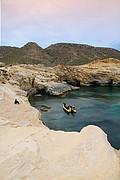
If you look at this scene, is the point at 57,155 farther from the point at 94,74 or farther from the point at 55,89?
the point at 94,74

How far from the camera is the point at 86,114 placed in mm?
32312

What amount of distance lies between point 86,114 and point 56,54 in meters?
68.7

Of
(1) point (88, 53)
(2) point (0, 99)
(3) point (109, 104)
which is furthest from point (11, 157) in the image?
(1) point (88, 53)

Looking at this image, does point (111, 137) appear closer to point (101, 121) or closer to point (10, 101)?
point (101, 121)

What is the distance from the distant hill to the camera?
9026cm

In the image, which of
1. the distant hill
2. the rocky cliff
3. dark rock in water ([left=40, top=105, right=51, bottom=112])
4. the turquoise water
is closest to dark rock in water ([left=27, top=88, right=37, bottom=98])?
the turquoise water

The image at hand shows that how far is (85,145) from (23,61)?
259ft

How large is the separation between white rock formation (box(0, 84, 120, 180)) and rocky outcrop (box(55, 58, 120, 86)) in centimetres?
5205

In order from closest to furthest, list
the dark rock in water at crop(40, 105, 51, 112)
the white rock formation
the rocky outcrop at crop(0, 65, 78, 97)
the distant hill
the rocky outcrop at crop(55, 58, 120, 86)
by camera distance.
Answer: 1. the white rock formation
2. the dark rock in water at crop(40, 105, 51, 112)
3. the rocky outcrop at crop(0, 65, 78, 97)
4. the rocky outcrop at crop(55, 58, 120, 86)
5. the distant hill

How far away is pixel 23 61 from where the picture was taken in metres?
86.0

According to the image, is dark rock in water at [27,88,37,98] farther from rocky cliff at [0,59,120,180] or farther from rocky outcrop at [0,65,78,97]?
rocky cliff at [0,59,120,180]

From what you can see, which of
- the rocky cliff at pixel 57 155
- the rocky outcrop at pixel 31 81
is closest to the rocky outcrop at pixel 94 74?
the rocky outcrop at pixel 31 81

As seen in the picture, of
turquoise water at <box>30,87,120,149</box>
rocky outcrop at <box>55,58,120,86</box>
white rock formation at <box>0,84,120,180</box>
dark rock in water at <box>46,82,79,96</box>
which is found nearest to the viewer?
white rock formation at <box>0,84,120,180</box>

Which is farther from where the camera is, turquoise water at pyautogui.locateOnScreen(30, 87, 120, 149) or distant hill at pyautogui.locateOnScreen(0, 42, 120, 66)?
distant hill at pyautogui.locateOnScreen(0, 42, 120, 66)
